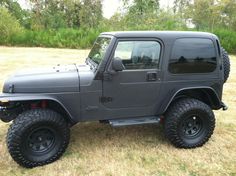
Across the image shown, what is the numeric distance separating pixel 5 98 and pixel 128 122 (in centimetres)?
165

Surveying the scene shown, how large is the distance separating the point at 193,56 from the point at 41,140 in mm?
2395

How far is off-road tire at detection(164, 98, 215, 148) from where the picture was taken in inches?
170

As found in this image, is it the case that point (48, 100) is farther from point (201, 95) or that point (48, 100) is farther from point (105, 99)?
point (201, 95)

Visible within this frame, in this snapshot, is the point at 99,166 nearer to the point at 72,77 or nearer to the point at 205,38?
the point at 72,77

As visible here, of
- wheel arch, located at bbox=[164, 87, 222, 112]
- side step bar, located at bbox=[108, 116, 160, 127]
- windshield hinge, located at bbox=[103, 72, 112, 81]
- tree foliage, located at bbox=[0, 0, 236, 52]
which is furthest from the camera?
tree foliage, located at bbox=[0, 0, 236, 52]

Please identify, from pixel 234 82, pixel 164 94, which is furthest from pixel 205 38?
pixel 234 82

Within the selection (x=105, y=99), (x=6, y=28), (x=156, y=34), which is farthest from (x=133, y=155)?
(x=6, y=28)

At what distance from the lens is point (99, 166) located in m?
3.93

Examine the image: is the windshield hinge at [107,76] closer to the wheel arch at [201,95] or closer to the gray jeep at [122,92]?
the gray jeep at [122,92]

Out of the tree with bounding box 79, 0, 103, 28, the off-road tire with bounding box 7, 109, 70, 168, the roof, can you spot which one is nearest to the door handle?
the roof

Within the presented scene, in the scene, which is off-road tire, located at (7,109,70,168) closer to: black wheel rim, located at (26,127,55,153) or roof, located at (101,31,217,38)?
black wheel rim, located at (26,127,55,153)

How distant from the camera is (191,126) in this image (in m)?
4.52

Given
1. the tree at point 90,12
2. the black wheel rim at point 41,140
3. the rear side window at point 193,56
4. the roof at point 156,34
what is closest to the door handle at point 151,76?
the rear side window at point 193,56

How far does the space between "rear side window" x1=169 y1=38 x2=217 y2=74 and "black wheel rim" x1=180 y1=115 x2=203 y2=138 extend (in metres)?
0.70
